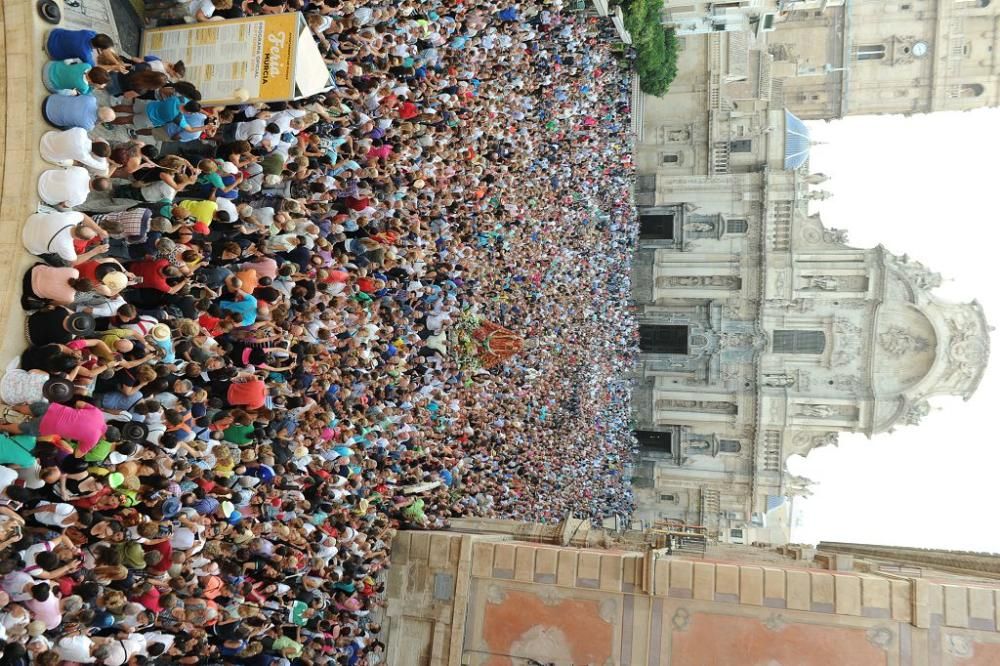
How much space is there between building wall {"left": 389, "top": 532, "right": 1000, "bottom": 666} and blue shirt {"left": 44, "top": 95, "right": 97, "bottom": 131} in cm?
897

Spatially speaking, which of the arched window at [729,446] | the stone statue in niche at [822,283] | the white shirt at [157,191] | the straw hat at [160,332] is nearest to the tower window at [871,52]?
the stone statue in niche at [822,283]

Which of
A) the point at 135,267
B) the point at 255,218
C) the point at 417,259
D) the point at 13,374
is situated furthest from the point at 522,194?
the point at 13,374

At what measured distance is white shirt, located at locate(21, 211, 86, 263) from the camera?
7.15 m

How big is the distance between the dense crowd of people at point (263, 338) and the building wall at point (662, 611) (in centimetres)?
110

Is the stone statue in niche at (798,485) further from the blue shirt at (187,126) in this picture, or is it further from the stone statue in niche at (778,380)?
the blue shirt at (187,126)

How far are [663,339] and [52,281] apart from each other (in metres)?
26.3

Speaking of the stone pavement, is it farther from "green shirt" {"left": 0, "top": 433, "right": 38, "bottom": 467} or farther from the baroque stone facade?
the baroque stone facade

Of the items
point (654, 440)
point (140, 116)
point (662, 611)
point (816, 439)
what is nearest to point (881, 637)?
point (662, 611)

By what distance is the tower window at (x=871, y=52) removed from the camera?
32.6 metres

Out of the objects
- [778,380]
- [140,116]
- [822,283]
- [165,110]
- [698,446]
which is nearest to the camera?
[165,110]

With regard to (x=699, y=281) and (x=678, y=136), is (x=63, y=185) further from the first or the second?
(x=678, y=136)

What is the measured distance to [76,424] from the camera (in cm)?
706

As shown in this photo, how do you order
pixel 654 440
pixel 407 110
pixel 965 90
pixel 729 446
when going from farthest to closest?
pixel 965 90, pixel 654 440, pixel 729 446, pixel 407 110

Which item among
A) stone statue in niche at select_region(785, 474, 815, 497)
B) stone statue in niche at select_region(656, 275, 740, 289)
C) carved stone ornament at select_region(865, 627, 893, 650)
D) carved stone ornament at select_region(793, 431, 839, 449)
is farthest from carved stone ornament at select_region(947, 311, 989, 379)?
carved stone ornament at select_region(865, 627, 893, 650)
